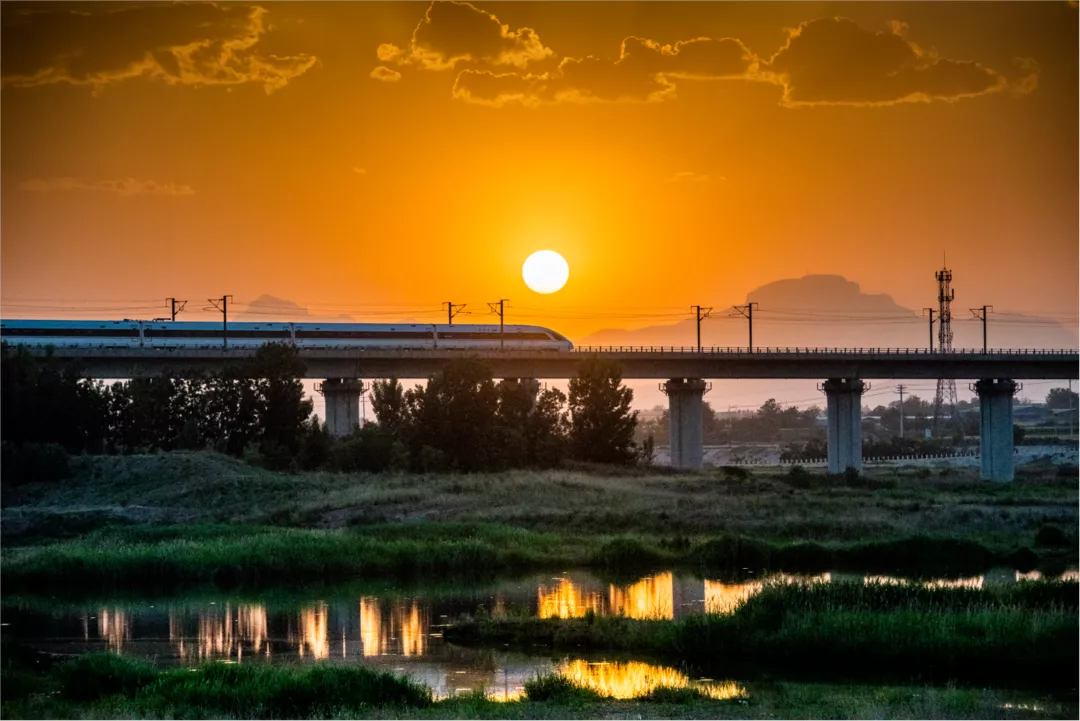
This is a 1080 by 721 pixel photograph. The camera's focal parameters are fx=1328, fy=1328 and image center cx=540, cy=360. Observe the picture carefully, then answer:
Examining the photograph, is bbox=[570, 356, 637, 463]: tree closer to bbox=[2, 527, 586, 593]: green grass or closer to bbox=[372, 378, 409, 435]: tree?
bbox=[372, 378, 409, 435]: tree

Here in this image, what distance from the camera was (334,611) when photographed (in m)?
42.8

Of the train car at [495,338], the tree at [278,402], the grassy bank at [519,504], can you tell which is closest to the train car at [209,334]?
the tree at [278,402]

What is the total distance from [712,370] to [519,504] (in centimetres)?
5205

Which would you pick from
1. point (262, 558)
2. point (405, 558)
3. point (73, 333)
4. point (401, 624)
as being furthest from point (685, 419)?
point (401, 624)

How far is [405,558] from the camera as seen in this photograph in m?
52.5

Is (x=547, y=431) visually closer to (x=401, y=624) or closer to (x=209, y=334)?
(x=209, y=334)

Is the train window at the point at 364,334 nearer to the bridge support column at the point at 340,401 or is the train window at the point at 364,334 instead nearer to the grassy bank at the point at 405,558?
the bridge support column at the point at 340,401

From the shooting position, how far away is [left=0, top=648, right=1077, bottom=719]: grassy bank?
27375 mm

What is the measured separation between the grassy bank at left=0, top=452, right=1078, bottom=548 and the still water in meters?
12.3

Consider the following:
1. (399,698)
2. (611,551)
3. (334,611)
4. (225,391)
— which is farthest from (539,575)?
(225,391)

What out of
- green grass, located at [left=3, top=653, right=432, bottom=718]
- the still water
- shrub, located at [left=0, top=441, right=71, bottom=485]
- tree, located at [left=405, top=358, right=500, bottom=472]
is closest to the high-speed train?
tree, located at [left=405, top=358, right=500, bottom=472]

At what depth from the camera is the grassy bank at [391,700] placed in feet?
89.8

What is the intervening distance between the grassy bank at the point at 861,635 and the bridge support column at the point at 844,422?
78.5m

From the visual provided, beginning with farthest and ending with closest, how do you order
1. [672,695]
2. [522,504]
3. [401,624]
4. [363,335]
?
[363,335] → [522,504] → [401,624] → [672,695]
